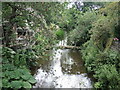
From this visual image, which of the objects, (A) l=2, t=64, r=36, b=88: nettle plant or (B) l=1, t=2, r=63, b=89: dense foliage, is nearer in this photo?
(A) l=2, t=64, r=36, b=88: nettle plant

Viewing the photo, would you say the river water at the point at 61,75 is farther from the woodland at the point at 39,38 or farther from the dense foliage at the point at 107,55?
the dense foliage at the point at 107,55

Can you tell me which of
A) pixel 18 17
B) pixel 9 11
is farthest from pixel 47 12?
pixel 9 11

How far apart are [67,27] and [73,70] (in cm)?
1556

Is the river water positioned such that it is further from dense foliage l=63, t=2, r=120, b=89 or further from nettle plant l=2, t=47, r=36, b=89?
nettle plant l=2, t=47, r=36, b=89

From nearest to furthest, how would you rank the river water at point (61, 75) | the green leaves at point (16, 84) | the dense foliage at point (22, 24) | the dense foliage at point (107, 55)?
1. the green leaves at point (16, 84)
2. the dense foliage at point (22, 24)
3. the dense foliage at point (107, 55)
4. the river water at point (61, 75)

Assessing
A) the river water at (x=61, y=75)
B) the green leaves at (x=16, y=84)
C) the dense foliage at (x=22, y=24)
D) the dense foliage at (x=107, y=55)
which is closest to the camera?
the green leaves at (x=16, y=84)

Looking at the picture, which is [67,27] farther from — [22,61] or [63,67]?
[22,61]

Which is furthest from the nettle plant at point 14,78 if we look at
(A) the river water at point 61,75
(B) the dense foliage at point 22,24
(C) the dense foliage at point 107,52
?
(C) the dense foliage at point 107,52

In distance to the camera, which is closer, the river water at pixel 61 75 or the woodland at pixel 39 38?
the woodland at pixel 39 38

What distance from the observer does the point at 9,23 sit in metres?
6.98

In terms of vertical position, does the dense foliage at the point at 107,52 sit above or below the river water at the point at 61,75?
above

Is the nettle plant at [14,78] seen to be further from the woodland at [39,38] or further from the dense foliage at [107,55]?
the dense foliage at [107,55]

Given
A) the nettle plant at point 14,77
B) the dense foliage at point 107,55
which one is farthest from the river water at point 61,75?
the nettle plant at point 14,77

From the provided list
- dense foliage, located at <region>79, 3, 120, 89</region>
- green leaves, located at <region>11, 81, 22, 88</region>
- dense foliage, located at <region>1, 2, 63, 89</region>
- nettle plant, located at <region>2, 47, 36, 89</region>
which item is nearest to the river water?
dense foliage, located at <region>79, 3, 120, 89</region>
